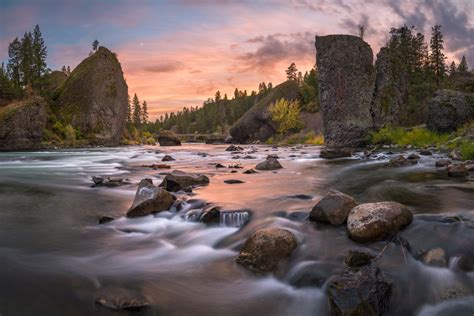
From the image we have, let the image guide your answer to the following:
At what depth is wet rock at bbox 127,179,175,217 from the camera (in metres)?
7.77

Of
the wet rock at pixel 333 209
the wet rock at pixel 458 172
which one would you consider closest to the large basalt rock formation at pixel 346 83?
the wet rock at pixel 458 172

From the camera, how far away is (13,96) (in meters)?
64.9

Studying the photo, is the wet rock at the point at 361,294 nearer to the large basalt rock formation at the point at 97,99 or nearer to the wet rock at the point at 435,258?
the wet rock at the point at 435,258

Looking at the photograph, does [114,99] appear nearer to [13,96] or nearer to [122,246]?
[13,96]

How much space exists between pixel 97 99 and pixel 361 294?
70.5 metres

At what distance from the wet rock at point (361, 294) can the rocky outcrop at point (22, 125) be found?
151ft

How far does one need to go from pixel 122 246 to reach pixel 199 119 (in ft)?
529

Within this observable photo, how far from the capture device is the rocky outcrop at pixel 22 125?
40281 millimetres

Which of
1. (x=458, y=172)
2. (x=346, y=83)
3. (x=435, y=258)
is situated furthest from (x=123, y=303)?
(x=346, y=83)

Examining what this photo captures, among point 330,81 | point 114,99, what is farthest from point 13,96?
point 330,81

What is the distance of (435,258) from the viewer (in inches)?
181

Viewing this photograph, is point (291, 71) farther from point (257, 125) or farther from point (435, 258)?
point (435, 258)

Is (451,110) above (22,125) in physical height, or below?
below

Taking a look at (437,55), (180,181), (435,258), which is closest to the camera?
(435,258)
